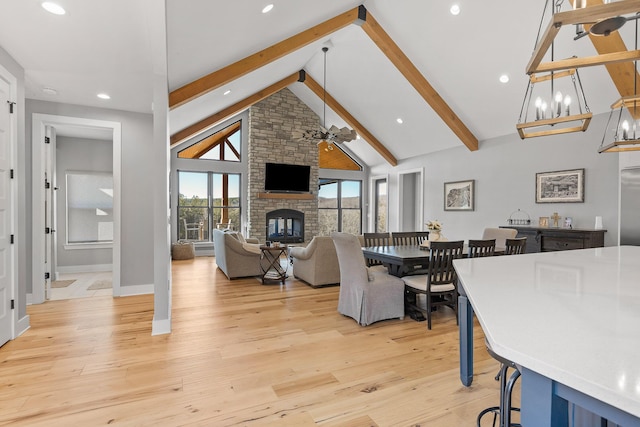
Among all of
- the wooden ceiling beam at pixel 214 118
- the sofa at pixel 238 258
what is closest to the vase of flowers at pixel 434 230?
the sofa at pixel 238 258

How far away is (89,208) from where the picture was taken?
6383 millimetres

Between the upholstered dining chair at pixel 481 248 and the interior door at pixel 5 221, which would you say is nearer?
the interior door at pixel 5 221

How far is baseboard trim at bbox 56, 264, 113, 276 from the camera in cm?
609

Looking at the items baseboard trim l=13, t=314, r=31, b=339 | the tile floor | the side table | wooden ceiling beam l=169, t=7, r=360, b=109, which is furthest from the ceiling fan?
the tile floor

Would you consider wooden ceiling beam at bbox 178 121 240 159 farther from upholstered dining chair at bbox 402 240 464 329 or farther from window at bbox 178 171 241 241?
upholstered dining chair at bbox 402 240 464 329

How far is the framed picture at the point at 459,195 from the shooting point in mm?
7477

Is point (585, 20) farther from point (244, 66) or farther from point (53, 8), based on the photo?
point (244, 66)

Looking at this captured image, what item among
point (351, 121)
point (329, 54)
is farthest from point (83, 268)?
point (351, 121)

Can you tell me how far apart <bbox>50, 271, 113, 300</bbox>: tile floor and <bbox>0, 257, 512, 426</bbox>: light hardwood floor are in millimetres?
566

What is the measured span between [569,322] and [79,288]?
5986mm

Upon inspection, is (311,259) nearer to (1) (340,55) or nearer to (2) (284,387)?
(2) (284,387)

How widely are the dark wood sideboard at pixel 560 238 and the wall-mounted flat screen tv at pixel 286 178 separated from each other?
5.72 m

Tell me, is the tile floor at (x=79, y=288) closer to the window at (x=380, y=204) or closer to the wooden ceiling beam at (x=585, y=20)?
the wooden ceiling beam at (x=585, y=20)

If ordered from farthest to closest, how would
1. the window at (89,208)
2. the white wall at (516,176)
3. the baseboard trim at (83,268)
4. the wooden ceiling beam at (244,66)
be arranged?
the window at (89,208) < the baseboard trim at (83,268) < the white wall at (516,176) < the wooden ceiling beam at (244,66)
